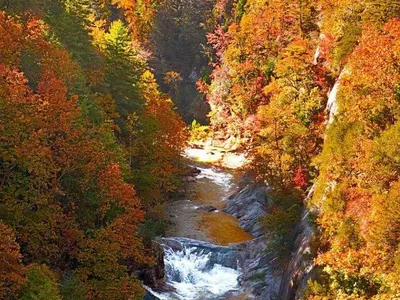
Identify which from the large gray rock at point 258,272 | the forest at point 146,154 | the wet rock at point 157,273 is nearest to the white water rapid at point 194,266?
the wet rock at point 157,273

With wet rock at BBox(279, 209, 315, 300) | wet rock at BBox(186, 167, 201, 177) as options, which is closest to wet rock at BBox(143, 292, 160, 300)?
wet rock at BBox(279, 209, 315, 300)

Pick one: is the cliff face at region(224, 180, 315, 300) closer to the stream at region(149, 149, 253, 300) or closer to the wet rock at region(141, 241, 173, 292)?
the stream at region(149, 149, 253, 300)

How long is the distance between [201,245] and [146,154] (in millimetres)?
9889

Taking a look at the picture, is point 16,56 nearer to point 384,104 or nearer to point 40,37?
point 40,37

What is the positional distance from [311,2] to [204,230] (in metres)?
24.4

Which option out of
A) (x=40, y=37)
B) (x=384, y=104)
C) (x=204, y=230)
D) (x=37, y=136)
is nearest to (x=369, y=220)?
(x=384, y=104)

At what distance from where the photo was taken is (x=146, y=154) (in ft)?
122

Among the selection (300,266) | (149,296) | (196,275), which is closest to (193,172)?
(196,275)

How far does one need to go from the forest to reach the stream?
215 cm

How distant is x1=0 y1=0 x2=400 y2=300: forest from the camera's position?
61.8ft

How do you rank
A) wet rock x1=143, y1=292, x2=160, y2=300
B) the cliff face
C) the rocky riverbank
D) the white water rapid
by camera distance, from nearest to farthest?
the cliff face → wet rock x1=143, y1=292, x2=160, y2=300 → the rocky riverbank → the white water rapid

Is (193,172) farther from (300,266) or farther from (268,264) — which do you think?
(300,266)

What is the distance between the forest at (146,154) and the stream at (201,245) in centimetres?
215

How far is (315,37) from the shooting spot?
39375mm
